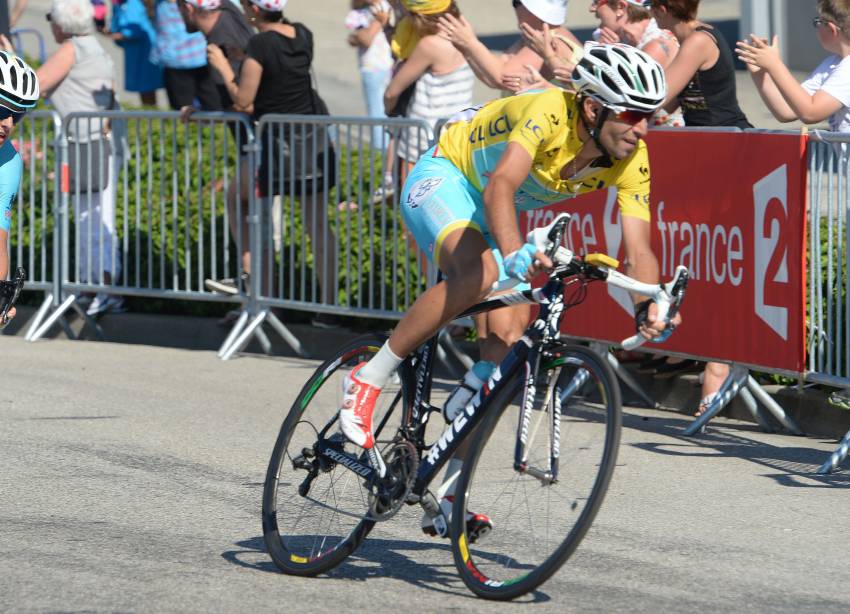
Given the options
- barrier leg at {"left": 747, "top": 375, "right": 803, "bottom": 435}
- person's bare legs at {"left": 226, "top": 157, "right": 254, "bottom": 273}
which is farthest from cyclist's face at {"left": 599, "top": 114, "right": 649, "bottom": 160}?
person's bare legs at {"left": 226, "top": 157, "right": 254, "bottom": 273}

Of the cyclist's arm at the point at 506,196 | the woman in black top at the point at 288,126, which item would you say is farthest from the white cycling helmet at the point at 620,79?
the woman in black top at the point at 288,126

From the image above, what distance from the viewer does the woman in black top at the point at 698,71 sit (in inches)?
337

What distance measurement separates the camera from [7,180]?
7.02 meters

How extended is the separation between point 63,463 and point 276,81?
4.07m

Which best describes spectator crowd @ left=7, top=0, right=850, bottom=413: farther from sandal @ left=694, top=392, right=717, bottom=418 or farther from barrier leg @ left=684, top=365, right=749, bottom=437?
barrier leg @ left=684, top=365, right=749, bottom=437

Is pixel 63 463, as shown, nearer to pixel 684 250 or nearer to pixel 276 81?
pixel 684 250

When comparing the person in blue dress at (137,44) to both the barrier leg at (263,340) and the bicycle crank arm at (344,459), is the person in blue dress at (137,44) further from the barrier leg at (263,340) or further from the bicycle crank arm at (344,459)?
the bicycle crank arm at (344,459)

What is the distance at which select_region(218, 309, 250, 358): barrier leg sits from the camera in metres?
11.1

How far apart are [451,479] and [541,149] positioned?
1.17m

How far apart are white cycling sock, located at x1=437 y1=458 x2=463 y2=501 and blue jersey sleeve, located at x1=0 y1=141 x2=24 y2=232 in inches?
97.5

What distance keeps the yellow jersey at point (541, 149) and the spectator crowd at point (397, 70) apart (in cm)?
123

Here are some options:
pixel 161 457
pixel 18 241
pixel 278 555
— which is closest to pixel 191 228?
pixel 18 241

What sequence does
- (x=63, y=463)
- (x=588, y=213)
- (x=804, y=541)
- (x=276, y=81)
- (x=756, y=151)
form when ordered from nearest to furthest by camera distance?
1. (x=804, y=541)
2. (x=63, y=463)
3. (x=756, y=151)
4. (x=588, y=213)
5. (x=276, y=81)

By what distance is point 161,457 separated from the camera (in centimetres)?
778
